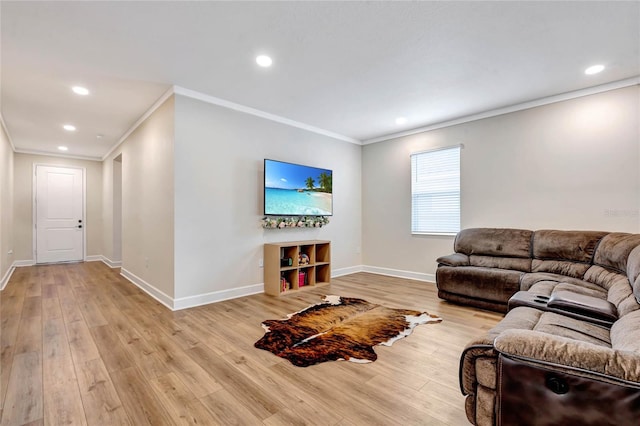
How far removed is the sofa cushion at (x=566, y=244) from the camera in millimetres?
3215

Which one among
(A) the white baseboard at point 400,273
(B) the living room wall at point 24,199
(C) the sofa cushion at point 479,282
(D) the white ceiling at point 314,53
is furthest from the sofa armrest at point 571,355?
(B) the living room wall at point 24,199

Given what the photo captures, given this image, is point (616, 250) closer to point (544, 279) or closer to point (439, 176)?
point (544, 279)

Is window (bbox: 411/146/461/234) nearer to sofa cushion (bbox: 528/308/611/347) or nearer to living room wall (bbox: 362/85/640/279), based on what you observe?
living room wall (bbox: 362/85/640/279)

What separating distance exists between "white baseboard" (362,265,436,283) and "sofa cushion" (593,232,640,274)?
2.24 m

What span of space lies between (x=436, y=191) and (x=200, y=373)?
4.32 metres

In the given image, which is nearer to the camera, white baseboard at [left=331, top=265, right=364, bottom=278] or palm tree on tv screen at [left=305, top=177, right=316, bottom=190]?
palm tree on tv screen at [left=305, top=177, right=316, bottom=190]

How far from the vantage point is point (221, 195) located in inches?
155

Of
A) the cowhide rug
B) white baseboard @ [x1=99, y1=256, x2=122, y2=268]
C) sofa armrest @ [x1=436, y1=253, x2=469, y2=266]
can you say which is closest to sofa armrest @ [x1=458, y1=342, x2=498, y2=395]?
the cowhide rug

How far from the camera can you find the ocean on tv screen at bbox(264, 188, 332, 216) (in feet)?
14.3

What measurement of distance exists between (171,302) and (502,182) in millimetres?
4743

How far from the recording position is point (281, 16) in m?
2.26

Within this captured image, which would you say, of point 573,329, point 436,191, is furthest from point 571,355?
point 436,191

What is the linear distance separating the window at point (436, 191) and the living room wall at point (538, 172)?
0.36 feet

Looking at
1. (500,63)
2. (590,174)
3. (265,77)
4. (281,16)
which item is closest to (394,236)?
(590,174)
